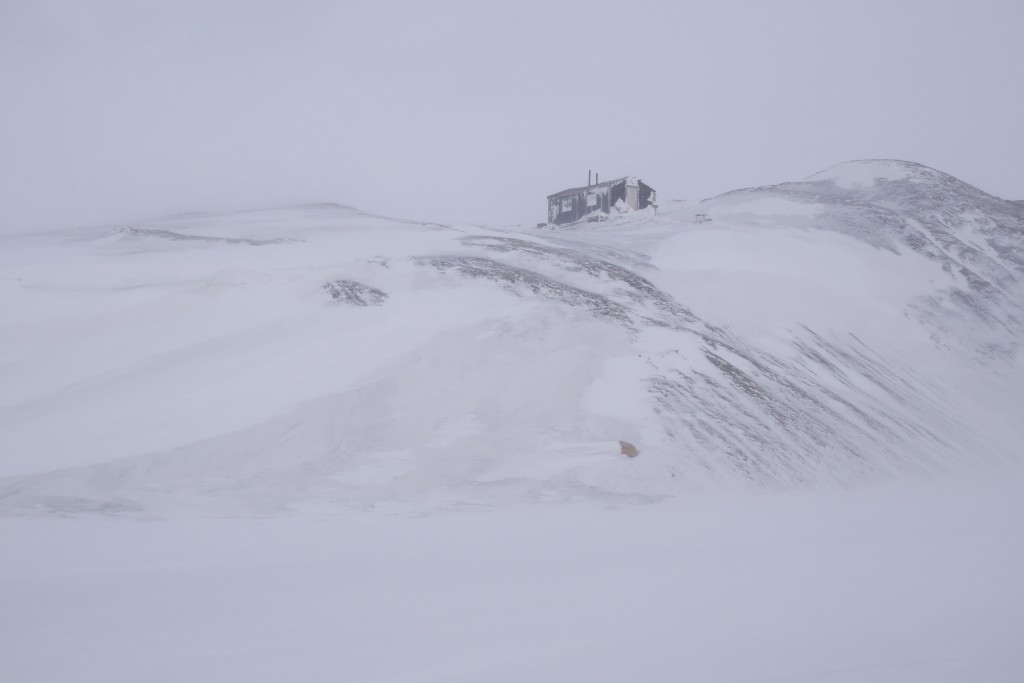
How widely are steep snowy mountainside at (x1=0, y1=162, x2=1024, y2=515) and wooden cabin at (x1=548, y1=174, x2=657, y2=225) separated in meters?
19.3

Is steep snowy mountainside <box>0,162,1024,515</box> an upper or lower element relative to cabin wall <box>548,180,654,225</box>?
lower

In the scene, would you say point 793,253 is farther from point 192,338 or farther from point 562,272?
point 192,338

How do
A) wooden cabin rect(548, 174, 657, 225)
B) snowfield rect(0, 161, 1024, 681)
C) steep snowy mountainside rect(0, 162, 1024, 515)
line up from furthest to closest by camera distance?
wooden cabin rect(548, 174, 657, 225) < steep snowy mountainside rect(0, 162, 1024, 515) < snowfield rect(0, 161, 1024, 681)

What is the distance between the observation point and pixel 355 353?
8.77 meters

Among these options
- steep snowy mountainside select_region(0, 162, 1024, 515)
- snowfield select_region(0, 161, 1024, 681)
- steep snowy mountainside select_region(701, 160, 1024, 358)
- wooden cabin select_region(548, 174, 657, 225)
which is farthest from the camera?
wooden cabin select_region(548, 174, 657, 225)

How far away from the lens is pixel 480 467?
719cm

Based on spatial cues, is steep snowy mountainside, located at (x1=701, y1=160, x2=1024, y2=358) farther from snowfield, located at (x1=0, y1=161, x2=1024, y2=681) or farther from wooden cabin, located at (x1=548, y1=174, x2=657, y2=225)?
wooden cabin, located at (x1=548, y1=174, x2=657, y2=225)

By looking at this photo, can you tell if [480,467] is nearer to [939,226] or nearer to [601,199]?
[939,226]

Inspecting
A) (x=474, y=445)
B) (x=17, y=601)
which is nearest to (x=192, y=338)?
(x=474, y=445)

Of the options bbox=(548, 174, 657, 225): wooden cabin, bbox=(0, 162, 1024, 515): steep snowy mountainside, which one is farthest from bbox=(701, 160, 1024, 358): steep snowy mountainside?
bbox=(548, 174, 657, 225): wooden cabin

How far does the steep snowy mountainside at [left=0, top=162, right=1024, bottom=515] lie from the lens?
6.70m

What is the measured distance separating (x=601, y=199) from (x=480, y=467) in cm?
2966

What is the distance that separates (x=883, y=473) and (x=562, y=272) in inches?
237

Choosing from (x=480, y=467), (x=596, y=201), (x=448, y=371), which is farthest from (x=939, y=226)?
(x=596, y=201)
